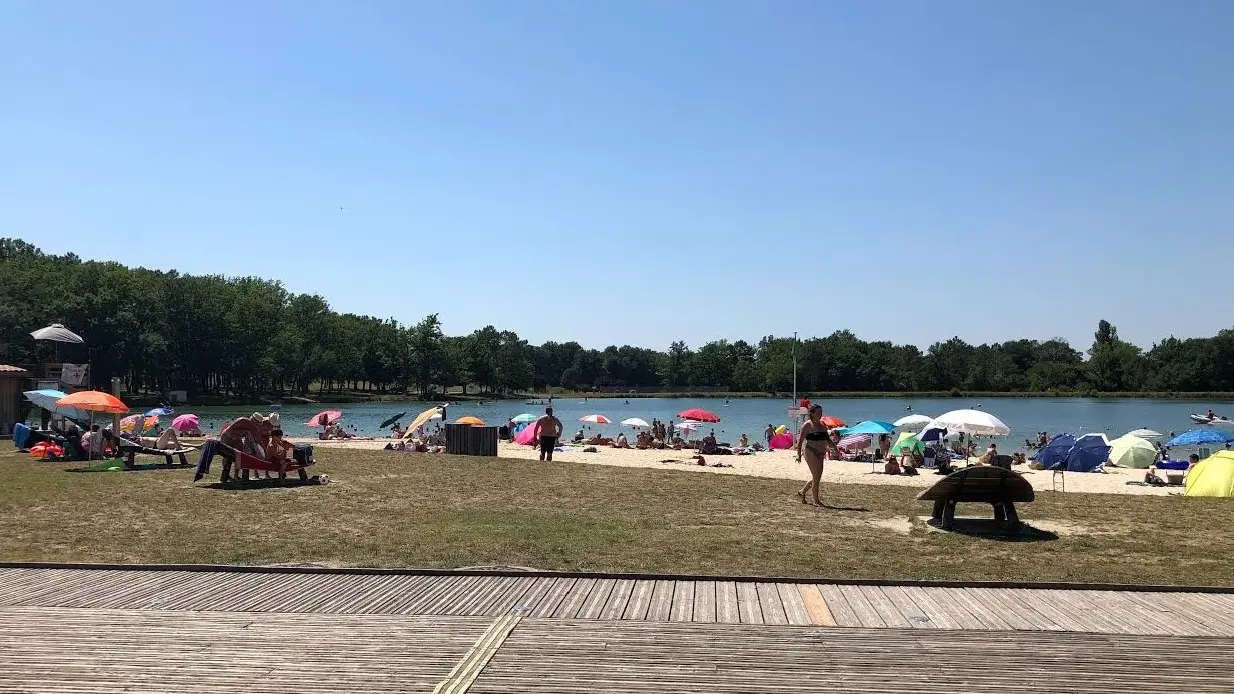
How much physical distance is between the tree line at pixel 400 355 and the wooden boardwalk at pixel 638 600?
217ft

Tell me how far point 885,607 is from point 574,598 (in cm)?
233

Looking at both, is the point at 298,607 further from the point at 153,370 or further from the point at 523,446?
the point at 153,370

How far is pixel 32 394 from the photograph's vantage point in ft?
67.3

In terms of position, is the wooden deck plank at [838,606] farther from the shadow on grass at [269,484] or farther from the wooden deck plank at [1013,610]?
the shadow on grass at [269,484]

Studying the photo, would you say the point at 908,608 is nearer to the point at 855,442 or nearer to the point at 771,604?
the point at 771,604

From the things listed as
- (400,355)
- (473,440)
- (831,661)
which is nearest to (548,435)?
(473,440)

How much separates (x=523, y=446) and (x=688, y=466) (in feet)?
26.5

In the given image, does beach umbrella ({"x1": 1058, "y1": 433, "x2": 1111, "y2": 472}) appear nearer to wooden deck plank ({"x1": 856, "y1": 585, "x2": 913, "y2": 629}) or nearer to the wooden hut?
wooden deck plank ({"x1": 856, "y1": 585, "x2": 913, "y2": 629})

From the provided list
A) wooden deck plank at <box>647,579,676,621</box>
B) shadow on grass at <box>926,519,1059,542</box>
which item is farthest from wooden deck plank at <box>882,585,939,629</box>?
shadow on grass at <box>926,519,1059,542</box>

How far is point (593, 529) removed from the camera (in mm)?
10023

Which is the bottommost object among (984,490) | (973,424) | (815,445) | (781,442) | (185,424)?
(781,442)

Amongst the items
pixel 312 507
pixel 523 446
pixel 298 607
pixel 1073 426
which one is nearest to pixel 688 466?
pixel 523 446

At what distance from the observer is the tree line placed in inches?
3086

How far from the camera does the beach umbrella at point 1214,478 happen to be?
15.2 metres
